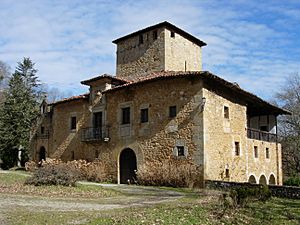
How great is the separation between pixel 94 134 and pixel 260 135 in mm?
12321

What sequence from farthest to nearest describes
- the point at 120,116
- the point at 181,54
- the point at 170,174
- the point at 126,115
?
the point at 181,54 < the point at 120,116 < the point at 126,115 < the point at 170,174

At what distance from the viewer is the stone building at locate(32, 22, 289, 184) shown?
1917 centimetres

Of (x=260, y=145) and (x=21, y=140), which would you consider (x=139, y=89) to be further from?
(x=21, y=140)

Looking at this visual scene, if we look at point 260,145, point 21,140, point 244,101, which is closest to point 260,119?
point 260,145

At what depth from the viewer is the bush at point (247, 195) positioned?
36.3 feet

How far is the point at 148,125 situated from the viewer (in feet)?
68.5

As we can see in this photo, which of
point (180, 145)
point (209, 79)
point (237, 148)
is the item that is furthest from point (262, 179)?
point (209, 79)

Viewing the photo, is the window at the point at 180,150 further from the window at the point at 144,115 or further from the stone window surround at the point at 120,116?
the stone window surround at the point at 120,116

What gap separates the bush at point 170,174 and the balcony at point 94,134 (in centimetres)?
397

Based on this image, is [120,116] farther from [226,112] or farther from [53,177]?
[53,177]

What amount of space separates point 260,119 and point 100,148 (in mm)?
14165

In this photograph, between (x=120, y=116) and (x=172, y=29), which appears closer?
(x=120, y=116)

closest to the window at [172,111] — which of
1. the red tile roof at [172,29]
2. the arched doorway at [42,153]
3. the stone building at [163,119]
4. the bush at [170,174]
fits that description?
the stone building at [163,119]

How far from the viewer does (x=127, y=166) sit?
22969 millimetres
